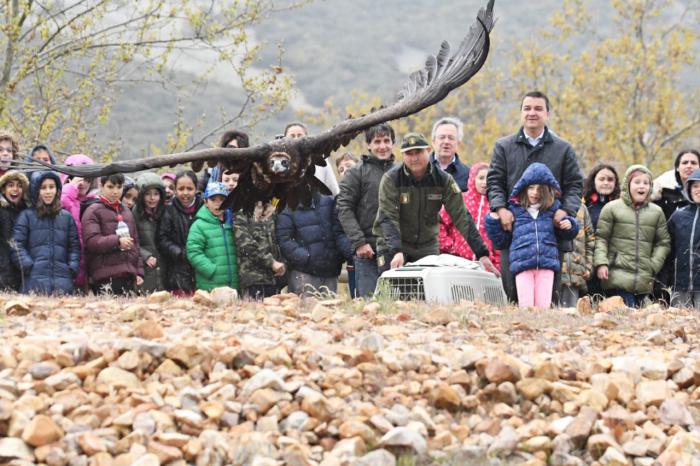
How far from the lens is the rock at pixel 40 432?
4.29m

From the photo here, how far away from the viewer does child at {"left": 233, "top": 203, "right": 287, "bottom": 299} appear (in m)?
9.52

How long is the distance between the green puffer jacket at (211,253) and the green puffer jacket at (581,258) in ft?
9.34

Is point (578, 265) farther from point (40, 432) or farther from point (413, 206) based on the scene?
point (40, 432)

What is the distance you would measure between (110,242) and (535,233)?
11.7ft

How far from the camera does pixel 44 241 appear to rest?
914cm

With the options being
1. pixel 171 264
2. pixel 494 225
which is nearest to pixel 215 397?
pixel 494 225

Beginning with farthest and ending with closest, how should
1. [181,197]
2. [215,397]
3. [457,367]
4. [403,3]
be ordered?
[403,3] → [181,197] → [457,367] → [215,397]

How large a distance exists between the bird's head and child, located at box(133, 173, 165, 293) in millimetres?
1379

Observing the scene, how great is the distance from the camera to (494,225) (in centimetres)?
885

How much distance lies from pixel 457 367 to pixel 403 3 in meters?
113

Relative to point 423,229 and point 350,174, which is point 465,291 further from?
point 350,174

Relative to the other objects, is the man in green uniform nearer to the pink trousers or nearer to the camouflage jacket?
the pink trousers

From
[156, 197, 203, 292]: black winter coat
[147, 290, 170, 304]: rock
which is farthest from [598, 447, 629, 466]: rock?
[156, 197, 203, 292]: black winter coat

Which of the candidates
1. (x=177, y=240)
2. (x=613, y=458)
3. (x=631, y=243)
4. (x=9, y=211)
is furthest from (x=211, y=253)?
(x=613, y=458)
